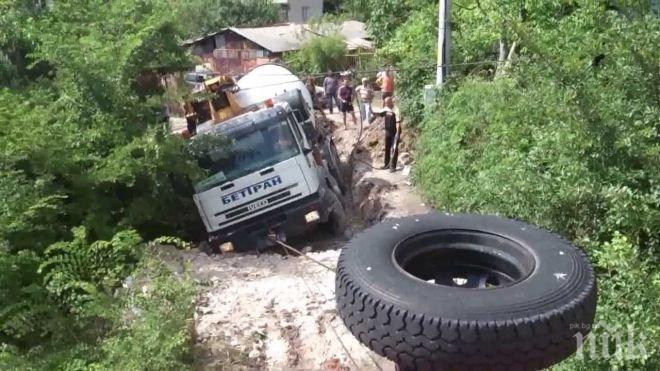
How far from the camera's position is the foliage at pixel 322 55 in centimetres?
3091

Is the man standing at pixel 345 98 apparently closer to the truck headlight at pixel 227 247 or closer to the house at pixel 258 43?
the truck headlight at pixel 227 247

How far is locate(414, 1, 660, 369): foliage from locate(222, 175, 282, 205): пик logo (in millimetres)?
2605

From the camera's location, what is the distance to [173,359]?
4.59 meters

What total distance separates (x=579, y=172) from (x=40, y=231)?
20.0 feet

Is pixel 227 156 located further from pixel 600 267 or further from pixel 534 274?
pixel 534 274

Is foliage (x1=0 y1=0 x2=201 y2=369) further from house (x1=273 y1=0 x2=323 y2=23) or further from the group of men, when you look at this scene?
house (x1=273 y1=0 x2=323 y2=23)

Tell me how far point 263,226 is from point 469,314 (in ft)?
22.4

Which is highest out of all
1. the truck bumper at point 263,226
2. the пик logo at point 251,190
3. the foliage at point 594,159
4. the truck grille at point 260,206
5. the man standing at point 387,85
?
the foliage at point 594,159

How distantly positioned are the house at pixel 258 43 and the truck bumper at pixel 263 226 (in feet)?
73.4

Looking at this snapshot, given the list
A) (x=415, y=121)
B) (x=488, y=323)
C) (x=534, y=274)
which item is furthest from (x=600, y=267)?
(x=415, y=121)

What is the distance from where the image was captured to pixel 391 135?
1182 centimetres

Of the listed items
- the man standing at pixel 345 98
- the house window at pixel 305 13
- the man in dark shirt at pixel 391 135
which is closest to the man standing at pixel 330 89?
the man standing at pixel 345 98

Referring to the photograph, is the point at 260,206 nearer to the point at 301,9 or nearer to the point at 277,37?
the point at 277,37

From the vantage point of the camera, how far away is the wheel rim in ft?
11.8
